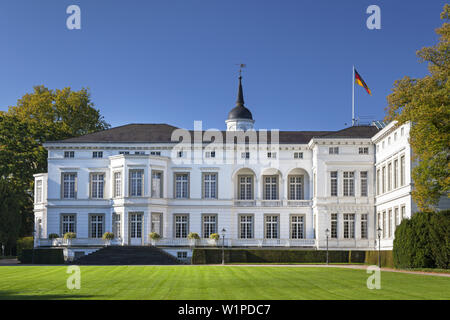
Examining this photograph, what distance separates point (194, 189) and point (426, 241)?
2561 centimetres

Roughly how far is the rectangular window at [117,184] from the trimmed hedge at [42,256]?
8.02 m

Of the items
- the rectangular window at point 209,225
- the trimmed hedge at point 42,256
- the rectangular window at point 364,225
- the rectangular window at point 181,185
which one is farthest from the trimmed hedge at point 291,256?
the trimmed hedge at point 42,256

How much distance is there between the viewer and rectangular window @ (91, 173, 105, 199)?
2347 inches

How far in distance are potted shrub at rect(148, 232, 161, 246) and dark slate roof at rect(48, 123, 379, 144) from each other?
315 inches

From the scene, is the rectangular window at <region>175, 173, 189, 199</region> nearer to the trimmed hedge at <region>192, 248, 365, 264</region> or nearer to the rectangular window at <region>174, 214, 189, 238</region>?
the rectangular window at <region>174, 214, 189, 238</region>

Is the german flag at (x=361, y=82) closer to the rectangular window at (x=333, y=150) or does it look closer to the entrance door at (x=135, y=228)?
the rectangular window at (x=333, y=150)

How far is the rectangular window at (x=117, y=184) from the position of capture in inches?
2292

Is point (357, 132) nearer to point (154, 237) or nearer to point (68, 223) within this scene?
point (154, 237)

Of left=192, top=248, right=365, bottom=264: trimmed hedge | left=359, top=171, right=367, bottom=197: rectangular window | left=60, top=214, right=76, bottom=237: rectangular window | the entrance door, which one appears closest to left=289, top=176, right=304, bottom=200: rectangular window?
left=359, top=171, right=367, bottom=197: rectangular window

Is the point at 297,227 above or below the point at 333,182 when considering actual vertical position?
below

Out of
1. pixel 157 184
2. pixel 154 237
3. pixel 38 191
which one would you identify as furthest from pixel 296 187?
pixel 38 191

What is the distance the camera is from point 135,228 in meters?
57.4
